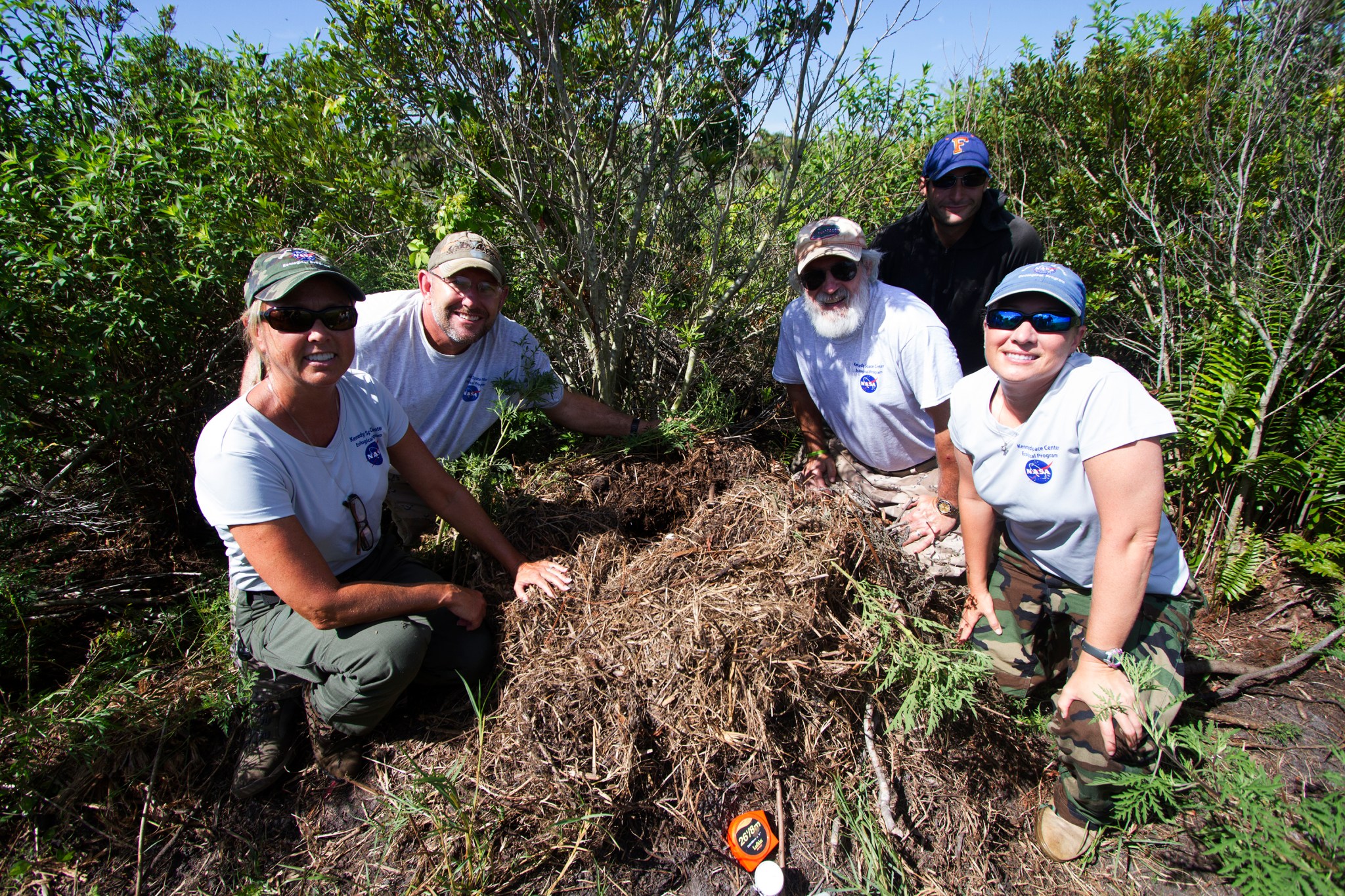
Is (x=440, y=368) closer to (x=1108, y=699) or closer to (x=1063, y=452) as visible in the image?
Answer: (x=1063, y=452)

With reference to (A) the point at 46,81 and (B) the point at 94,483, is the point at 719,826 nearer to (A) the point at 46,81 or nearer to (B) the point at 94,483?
(B) the point at 94,483

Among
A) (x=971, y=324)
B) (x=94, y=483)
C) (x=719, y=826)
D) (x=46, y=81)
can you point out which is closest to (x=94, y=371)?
(x=94, y=483)

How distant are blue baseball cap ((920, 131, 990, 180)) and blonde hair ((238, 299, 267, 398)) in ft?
10.7

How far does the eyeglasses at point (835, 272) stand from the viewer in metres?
3.21

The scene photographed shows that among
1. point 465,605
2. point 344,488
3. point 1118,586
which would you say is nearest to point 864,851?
point 1118,586

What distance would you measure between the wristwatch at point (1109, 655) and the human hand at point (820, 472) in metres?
1.53

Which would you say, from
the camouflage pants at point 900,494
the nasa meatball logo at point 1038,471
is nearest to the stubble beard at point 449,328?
the camouflage pants at point 900,494

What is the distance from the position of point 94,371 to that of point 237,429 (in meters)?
1.19

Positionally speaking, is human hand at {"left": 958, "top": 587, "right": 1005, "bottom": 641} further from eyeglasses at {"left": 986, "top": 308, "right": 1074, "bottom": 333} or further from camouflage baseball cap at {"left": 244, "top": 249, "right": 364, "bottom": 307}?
camouflage baseball cap at {"left": 244, "top": 249, "right": 364, "bottom": 307}

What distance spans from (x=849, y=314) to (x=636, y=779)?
2.31 metres

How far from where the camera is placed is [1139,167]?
434cm

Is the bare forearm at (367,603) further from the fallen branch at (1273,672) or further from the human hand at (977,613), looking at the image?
the fallen branch at (1273,672)

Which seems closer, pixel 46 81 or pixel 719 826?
pixel 719 826

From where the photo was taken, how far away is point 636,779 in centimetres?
234
